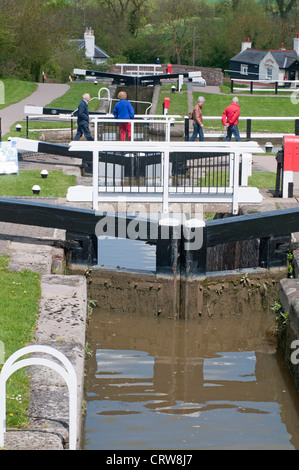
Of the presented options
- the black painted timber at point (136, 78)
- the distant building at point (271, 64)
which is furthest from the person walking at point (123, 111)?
the distant building at point (271, 64)

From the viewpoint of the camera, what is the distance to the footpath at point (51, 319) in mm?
5945

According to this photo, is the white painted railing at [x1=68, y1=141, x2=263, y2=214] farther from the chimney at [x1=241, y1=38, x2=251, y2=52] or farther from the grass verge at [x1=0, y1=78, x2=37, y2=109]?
the chimney at [x1=241, y1=38, x2=251, y2=52]

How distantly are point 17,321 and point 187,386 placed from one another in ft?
5.87

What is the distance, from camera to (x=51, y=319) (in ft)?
27.1

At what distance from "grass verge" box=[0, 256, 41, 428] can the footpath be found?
75mm

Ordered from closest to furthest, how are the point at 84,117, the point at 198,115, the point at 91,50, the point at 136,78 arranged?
the point at 84,117 < the point at 198,115 < the point at 136,78 < the point at 91,50

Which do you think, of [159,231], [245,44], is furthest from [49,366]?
[245,44]

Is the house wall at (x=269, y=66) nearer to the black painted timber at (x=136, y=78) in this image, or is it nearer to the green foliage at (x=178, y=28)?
the green foliage at (x=178, y=28)

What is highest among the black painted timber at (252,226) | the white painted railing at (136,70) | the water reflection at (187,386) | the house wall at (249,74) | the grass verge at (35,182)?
the black painted timber at (252,226)

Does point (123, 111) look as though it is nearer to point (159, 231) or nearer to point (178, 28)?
point (159, 231)

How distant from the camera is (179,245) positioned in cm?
1050

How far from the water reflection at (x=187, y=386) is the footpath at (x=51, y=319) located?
575 mm

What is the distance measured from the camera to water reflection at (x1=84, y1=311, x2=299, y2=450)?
7.12 m
